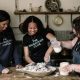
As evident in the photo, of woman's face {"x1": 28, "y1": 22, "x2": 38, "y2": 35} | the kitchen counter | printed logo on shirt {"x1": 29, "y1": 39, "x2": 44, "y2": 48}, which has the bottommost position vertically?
the kitchen counter

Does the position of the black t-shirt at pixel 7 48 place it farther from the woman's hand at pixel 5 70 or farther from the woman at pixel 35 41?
the woman's hand at pixel 5 70

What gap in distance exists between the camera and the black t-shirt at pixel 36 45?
333cm

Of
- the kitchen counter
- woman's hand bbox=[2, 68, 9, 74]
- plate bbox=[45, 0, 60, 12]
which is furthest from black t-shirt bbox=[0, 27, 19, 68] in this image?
plate bbox=[45, 0, 60, 12]

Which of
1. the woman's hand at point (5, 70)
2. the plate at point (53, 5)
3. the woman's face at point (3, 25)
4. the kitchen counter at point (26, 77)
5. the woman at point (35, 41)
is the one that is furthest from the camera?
the plate at point (53, 5)

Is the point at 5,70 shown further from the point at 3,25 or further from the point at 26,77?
the point at 3,25

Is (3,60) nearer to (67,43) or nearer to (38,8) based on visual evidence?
(67,43)

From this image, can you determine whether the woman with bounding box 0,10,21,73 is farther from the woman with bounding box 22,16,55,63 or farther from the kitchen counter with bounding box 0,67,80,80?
the kitchen counter with bounding box 0,67,80,80

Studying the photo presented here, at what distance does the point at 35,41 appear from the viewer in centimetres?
333

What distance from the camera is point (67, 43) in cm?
303

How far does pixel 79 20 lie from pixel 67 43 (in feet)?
1.45

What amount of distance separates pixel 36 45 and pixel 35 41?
54 millimetres

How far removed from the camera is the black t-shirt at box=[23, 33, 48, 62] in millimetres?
3334

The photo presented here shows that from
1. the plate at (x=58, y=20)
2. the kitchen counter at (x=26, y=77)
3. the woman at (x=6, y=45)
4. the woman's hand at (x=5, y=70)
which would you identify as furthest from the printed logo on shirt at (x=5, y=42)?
the plate at (x=58, y=20)

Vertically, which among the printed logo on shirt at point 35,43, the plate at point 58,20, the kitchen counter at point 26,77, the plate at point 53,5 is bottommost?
the kitchen counter at point 26,77
